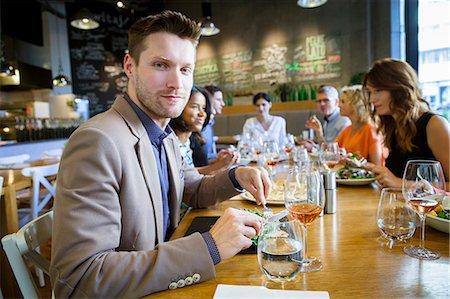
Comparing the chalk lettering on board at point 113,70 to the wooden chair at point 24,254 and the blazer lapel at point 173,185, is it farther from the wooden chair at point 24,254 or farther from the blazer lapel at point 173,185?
the wooden chair at point 24,254

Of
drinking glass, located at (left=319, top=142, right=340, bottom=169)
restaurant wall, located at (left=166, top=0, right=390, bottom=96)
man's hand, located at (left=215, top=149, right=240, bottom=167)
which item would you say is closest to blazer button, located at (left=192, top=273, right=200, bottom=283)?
drinking glass, located at (left=319, top=142, right=340, bottom=169)

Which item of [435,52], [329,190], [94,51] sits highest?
[94,51]

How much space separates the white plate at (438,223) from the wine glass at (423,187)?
0.19ft

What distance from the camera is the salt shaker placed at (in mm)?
1268

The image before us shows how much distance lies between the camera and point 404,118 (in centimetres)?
207

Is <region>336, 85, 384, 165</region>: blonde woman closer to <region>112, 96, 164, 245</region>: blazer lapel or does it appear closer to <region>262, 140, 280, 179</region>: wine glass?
<region>262, 140, 280, 179</region>: wine glass

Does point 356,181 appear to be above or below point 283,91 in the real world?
below

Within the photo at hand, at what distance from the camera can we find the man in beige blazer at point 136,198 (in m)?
0.77

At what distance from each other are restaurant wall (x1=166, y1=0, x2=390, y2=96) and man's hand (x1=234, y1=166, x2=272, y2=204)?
560 centimetres

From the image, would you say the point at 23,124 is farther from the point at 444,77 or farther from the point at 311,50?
the point at 444,77

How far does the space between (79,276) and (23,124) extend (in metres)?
5.74

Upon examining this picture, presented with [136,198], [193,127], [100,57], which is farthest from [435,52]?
[100,57]

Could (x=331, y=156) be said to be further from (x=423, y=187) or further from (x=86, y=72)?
(x=86, y=72)

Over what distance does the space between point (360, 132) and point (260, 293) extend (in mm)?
2763
